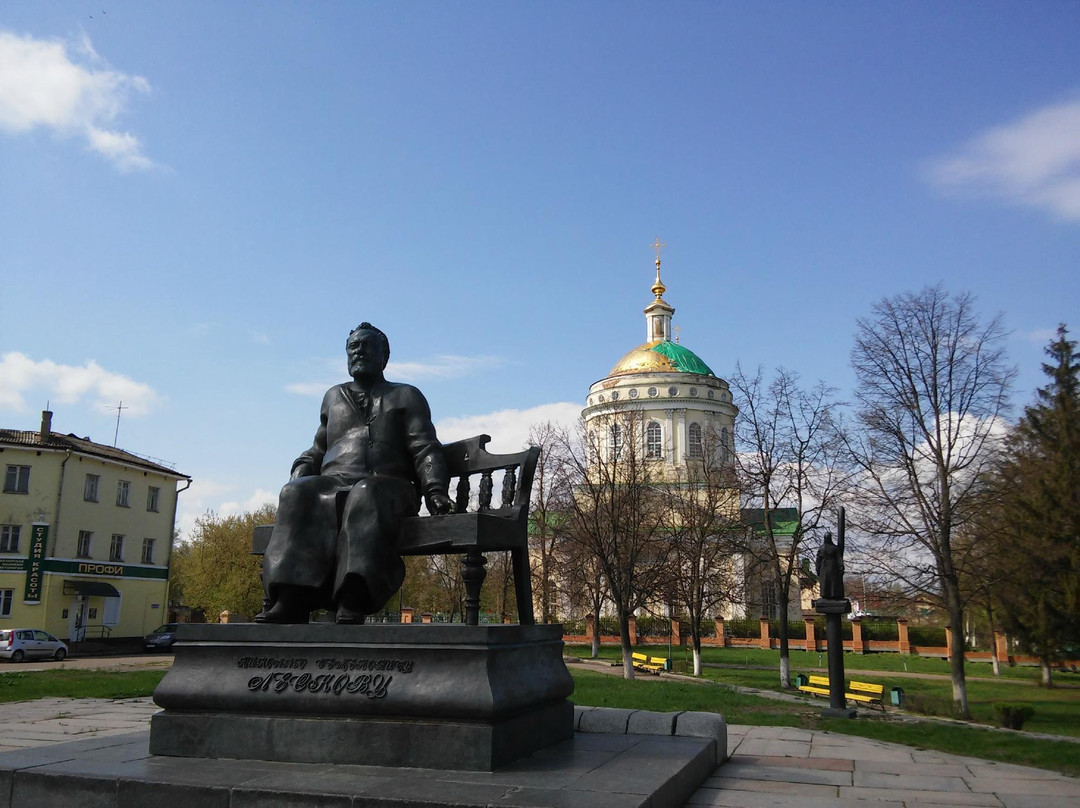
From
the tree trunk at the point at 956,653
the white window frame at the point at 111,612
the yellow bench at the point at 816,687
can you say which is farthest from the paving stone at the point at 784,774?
the white window frame at the point at 111,612

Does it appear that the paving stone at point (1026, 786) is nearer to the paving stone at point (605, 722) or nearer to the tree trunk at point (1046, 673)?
the paving stone at point (605, 722)

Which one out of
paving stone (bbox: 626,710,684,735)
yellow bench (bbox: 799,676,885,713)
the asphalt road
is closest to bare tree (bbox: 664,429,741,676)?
yellow bench (bbox: 799,676,885,713)

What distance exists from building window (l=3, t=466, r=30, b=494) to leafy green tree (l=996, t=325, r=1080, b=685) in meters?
32.8

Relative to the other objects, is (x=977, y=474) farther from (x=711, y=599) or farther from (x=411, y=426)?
(x=411, y=426)

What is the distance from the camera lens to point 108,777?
432 centimetres

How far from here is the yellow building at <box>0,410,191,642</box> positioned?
32.0m

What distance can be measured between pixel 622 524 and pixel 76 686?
16071 millimetres

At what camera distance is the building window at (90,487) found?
34.4m

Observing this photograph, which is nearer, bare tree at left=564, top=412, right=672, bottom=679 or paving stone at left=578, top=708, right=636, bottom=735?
paving stone at left=578, top=708, right=636, bottom=735

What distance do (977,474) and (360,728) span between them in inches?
726

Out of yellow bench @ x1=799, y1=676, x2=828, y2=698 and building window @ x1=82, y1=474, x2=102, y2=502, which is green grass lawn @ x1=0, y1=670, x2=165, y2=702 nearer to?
yellow bench @ x1=799, y1=676, x2=828, y2=698

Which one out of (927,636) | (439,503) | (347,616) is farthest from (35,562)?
(927,636)

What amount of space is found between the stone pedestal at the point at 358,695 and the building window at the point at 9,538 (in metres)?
31.9

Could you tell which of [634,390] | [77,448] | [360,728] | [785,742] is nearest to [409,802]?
[360,728]
